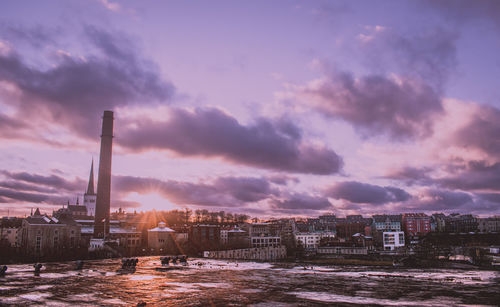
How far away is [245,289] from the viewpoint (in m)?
26.2

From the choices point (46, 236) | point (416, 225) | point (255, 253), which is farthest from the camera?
point (416, 225)

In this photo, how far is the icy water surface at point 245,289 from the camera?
21484 millimetres

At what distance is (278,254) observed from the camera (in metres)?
111

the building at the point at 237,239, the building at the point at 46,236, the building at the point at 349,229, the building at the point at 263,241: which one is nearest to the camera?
the building at the point at 46,236

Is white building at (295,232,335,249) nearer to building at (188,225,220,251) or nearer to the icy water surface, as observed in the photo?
building at (188,225,220,251)

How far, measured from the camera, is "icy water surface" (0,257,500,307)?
2148 centimetres

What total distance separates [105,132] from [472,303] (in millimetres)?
95377

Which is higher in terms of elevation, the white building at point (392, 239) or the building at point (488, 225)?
the building at point (488, 225)

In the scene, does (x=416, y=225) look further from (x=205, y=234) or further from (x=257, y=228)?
(x=205, y=234)

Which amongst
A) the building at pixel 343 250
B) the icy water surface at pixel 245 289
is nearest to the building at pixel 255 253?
the building at pixel 343 250

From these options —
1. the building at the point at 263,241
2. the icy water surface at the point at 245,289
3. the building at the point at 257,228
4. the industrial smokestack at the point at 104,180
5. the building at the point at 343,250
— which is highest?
the industrial smokestack at the point at 104,180

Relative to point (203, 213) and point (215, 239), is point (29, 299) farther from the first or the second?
point (203, 213)

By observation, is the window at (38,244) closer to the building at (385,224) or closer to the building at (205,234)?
the building at (205,234)

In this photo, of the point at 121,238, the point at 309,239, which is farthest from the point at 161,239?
the point at 309,239
